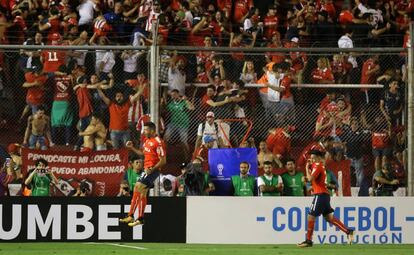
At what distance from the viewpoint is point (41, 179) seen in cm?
1955

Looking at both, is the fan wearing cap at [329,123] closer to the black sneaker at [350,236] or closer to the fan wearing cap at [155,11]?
the black sneaker at [350,236]

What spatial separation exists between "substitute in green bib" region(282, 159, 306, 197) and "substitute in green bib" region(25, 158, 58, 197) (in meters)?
3.89

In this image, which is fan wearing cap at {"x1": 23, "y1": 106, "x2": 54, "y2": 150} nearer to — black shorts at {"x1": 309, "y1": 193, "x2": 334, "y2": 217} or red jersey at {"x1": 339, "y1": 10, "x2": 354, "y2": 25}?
black shorts at {"x1": 309, "y1": 193, "x2": 334, "y2": 217}

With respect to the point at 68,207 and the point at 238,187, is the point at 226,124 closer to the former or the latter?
the point at 238,187

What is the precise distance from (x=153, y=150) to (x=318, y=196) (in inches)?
108

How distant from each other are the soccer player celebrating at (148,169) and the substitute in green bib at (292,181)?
2.21m

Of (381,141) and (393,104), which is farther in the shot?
(393,104)

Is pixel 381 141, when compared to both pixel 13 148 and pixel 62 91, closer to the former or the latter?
pixel 62 91

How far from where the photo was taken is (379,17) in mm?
27375

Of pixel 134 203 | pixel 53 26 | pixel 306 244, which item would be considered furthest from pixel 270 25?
pixel 306 244

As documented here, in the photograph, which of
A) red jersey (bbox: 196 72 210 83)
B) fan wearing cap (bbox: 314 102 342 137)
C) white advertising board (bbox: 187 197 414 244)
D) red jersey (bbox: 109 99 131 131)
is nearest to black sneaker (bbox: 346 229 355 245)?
white advertising board (bbox: 187 197 414 244)

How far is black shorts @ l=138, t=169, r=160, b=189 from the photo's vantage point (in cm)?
1901

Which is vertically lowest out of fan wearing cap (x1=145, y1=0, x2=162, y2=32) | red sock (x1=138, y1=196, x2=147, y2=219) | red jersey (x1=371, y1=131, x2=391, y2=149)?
red sock (x1=138, y1=196, x2=147, y2=219)

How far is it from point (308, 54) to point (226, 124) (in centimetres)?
184
